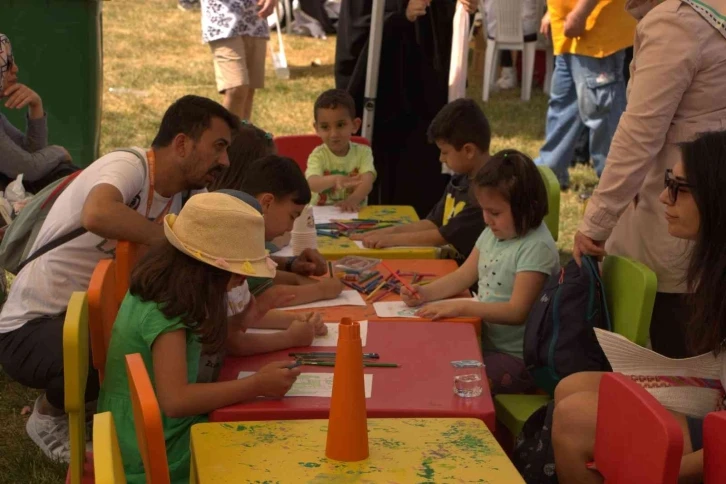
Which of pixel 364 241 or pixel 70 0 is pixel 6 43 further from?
pixel 364 241

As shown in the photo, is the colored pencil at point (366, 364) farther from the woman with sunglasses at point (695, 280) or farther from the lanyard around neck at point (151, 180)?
the lanyard around neck at point (151, 180)

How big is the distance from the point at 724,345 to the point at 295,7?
11741 mm

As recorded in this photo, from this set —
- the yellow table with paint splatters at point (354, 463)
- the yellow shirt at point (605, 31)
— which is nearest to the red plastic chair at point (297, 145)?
the yellow shirt at point (605, 31)

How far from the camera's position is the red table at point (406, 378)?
236 cm

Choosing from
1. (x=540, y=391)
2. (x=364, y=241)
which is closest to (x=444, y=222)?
(x=364, y=241)

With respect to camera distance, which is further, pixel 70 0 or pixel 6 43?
pixel 70 0

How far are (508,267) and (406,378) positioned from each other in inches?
34.4

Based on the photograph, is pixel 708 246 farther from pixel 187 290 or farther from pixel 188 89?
pixel 188 89

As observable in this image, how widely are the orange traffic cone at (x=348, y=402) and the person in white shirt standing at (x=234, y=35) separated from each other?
203 inches

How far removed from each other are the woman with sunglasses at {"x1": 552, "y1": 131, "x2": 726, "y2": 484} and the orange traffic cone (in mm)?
636

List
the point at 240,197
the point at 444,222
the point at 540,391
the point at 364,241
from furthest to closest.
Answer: the point at 444,222 → the point at 364,241 → the point at 540,391 → the point at 240,197

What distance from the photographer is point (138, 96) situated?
393 inches

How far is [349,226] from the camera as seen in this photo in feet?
13.7

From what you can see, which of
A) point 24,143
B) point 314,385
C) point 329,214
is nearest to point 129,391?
point 314,385
